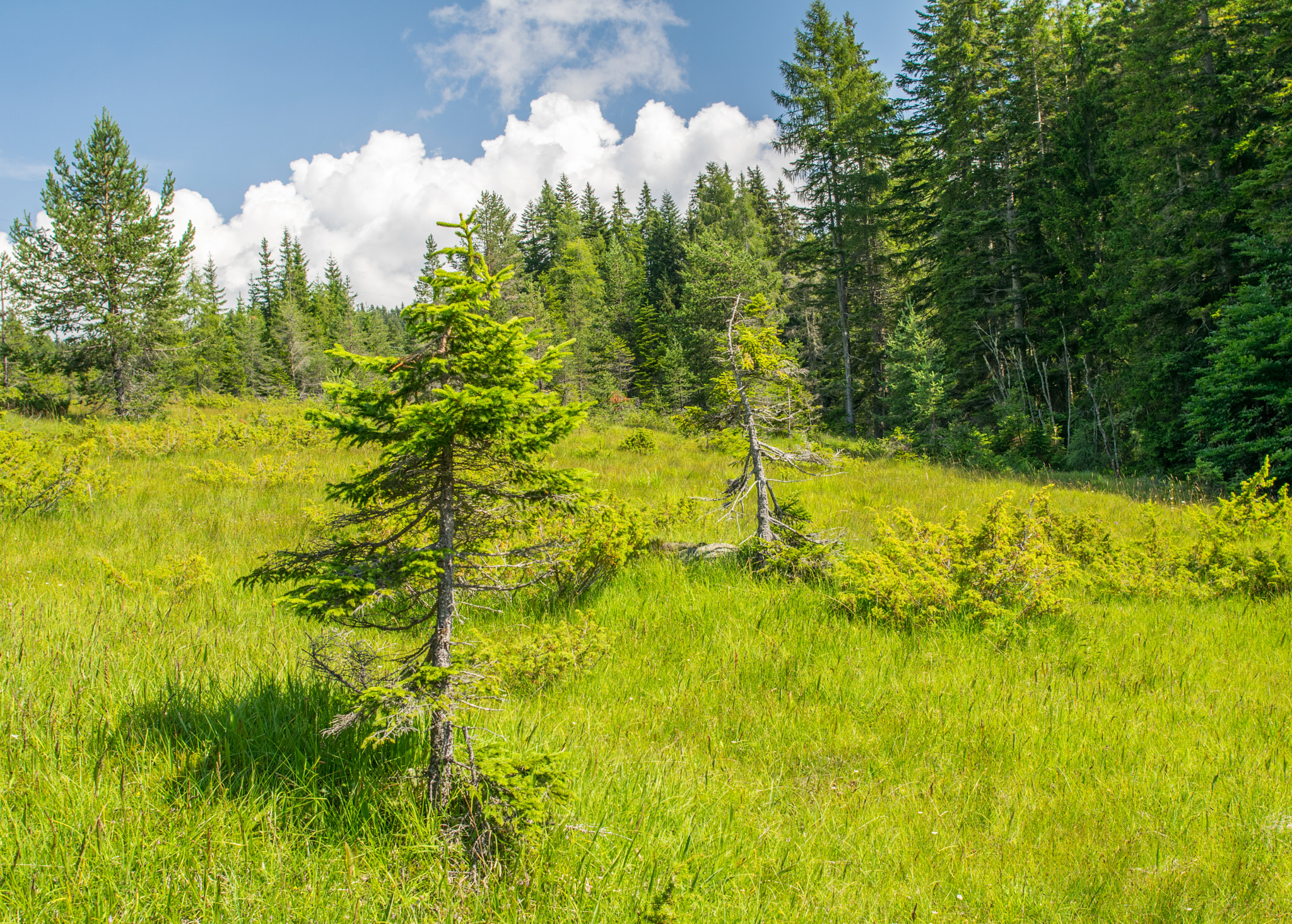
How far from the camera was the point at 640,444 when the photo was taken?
51.6 ft

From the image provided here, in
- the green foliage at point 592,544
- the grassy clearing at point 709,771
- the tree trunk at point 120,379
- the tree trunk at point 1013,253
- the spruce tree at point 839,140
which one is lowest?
the grassy clearing at point 709,771

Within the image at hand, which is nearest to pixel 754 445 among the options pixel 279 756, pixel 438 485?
pixel 438 485

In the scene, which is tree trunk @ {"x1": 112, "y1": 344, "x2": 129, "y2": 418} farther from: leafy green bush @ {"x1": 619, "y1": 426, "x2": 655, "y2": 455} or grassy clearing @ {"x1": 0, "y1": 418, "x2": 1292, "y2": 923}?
grassy clearing @ {"x1": 0, "y1": 418, "x2": 1292, "y2": 923}

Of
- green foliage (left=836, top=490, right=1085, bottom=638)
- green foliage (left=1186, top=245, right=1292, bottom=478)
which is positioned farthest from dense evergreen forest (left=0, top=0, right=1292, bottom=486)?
green foliage (left=836, top=490, right=1085, bottom=638)

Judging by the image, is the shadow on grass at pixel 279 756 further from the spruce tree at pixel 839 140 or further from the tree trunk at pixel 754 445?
the spruce tree at pixel 839 140

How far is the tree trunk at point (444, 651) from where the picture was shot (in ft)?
6.79

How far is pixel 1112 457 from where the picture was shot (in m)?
16.2

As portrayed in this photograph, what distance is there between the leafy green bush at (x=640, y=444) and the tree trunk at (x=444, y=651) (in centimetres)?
1302

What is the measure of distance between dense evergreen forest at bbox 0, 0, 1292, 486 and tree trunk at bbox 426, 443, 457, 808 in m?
0.94

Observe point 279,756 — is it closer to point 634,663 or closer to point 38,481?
point 634,663

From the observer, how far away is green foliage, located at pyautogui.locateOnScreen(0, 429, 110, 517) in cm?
678

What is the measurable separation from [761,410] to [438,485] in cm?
406

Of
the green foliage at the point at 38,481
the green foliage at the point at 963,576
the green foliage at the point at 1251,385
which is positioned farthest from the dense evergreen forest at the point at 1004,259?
the green foliage at the point at 38,481

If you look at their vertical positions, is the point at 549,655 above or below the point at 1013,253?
below
